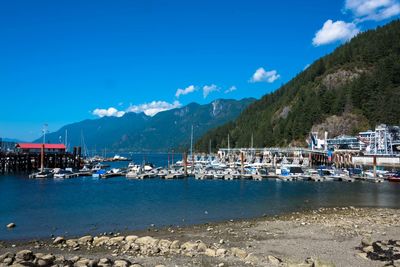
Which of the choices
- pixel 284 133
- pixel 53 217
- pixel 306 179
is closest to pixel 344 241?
pixel 53 217

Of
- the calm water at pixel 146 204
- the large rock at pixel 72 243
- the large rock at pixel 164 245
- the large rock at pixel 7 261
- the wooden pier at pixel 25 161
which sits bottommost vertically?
the calm water at pixel 146 204

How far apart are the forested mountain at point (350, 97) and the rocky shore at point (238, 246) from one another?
130945 mm

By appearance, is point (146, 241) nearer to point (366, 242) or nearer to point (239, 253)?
point (239, 253)

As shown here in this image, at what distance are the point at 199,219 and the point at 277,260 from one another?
19.0 meters

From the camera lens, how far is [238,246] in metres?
25.6

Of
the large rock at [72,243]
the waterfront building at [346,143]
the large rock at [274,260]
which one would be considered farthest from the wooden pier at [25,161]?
the large rock at [274,260]

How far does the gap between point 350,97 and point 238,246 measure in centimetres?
14860

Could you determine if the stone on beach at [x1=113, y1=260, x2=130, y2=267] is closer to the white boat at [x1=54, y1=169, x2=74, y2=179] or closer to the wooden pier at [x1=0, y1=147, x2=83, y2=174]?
the white boat at [x1=54, y1=169, x2=74, y2=179]

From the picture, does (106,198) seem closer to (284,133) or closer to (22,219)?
(22,219)

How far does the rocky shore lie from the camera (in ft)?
69.6

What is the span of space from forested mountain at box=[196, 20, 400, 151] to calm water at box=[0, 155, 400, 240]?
8905cm

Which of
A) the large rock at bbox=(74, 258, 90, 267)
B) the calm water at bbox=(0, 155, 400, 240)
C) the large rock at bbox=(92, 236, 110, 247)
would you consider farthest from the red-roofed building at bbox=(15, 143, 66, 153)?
the large rock at bbox=(74, 258, 90, 267)

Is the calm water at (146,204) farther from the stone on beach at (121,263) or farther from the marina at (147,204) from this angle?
the stone on beach at (121,263)

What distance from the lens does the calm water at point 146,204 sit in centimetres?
3719
